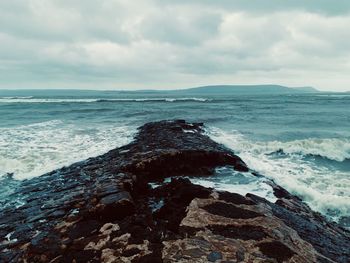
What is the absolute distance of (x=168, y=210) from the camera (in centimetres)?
647

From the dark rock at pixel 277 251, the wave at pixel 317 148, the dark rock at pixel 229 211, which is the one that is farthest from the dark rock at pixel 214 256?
the wave at pixel 317 148

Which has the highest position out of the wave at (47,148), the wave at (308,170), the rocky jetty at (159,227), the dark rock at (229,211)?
the dark rock at (229,211)

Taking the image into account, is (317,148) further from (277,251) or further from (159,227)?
(159,227)

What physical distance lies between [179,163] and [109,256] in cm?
637

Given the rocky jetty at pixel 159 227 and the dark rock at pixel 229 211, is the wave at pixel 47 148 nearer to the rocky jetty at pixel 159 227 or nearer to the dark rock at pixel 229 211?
the rocky jetty at pixel 159 227

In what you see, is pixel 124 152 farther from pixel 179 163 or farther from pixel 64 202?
pixel 64 202

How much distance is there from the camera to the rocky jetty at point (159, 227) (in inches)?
193

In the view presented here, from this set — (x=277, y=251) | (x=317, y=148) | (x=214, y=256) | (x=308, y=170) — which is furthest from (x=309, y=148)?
(x=214, y=256)

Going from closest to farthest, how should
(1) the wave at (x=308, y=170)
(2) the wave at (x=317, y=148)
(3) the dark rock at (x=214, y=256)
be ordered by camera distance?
(3) the dark rock at (x=214, y=256) → (1) the wave at (x=308, y=170) → (2) the wave at (x=317, y=148)

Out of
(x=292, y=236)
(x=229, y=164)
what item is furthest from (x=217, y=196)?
(x=229, y=164)

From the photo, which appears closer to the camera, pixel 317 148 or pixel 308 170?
pixel 308 170

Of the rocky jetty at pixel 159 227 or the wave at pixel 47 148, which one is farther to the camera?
the wave at pixel 47 148

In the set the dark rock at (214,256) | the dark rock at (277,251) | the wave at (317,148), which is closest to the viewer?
the dark rock at (214,256)

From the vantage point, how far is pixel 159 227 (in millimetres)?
5809
